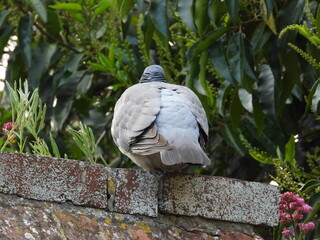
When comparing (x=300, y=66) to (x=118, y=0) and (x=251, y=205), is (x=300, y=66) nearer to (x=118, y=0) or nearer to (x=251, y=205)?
(x=118, y=0)

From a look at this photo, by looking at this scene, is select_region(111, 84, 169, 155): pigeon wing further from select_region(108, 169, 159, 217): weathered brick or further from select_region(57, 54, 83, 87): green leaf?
select_region(57, 54, 83, 87): green leaf

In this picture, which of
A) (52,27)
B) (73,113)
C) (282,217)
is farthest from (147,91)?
(73,113)

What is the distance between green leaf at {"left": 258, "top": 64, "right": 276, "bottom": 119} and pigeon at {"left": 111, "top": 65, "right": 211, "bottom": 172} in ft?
4.62

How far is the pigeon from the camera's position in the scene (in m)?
3.23

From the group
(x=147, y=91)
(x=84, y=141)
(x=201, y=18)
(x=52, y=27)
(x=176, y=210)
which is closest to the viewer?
(x=176, y=210)

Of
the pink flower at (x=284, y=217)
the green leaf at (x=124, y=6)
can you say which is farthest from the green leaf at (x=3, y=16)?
the pink flower at (x=284, y=217)

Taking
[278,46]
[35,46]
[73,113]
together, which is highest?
[278,46]

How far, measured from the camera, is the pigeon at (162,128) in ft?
10.6

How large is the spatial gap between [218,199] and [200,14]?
67.6 inches

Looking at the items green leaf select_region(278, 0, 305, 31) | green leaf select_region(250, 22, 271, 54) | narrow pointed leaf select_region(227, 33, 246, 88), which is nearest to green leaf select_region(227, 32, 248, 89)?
narrow pointed leaf select_region(227, 33, 246, 88)

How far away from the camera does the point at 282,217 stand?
3.27 metres

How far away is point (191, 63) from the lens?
15.6 feet

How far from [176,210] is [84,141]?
0.52 metres

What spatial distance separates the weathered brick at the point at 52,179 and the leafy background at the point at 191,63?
1.35 m
